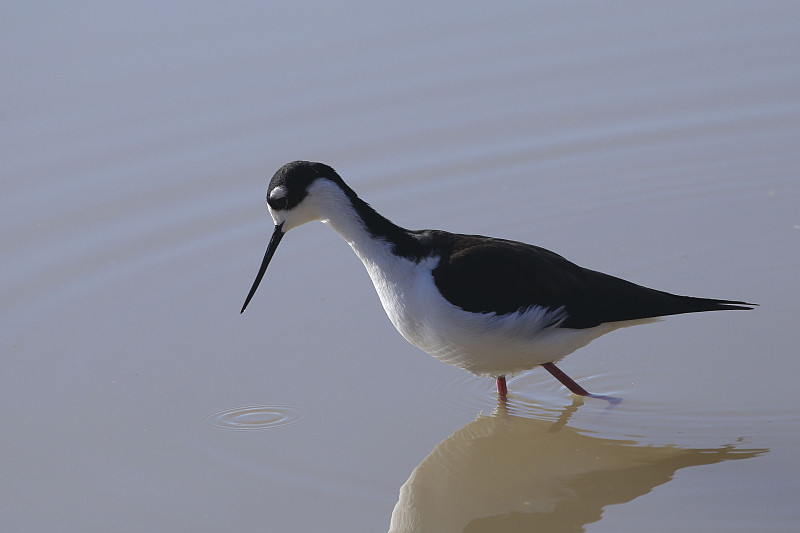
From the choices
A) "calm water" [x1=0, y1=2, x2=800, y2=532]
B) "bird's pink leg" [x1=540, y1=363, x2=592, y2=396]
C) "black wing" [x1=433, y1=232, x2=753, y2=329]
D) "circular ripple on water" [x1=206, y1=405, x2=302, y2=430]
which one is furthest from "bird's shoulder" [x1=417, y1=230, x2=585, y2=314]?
"circular ripple on water" [x1=206, y1=405, x2=302, y2=430]

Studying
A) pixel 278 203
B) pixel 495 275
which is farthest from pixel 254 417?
pixel 495 275

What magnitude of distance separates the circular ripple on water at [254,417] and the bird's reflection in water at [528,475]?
79cm

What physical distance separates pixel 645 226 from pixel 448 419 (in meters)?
2.39

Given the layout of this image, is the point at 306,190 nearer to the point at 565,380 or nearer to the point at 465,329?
the point at 465,329

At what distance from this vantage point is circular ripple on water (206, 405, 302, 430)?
6293 millimetres

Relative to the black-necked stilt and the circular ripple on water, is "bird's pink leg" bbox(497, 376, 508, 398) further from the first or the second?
the circular ripple on water

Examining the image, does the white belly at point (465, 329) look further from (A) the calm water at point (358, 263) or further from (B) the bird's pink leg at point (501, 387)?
(A) the calm water at point (358, 263)

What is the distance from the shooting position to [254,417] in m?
6.37

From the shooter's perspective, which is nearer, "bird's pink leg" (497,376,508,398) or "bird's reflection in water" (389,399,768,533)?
"bird's reflection in water" (389,399,768,533)

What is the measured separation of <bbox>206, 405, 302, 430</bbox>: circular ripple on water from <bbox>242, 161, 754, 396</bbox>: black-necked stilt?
0.74 m

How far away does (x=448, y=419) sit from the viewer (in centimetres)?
638

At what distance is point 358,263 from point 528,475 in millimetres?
2286

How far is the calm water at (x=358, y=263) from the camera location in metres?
5.80

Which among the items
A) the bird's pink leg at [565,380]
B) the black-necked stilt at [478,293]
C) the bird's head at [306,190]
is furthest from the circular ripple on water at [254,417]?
the bird's pink leg at [565,380]
